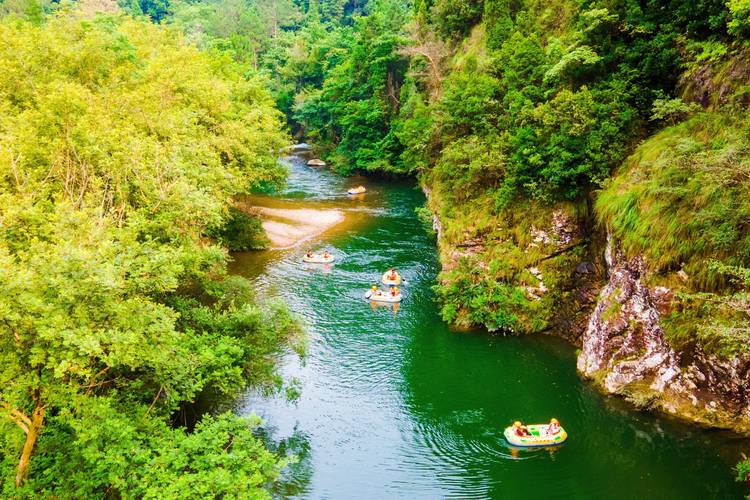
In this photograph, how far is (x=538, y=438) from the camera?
58.4 feet

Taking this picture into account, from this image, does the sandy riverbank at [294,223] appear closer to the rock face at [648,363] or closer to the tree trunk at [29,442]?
the rock face at [648,363]

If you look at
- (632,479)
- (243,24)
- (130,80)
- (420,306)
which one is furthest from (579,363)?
(243,24)

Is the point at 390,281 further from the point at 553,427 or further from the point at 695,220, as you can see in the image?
the point at 695,220

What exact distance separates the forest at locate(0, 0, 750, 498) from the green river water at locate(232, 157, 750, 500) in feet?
6.41

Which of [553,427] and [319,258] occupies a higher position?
[319,258]

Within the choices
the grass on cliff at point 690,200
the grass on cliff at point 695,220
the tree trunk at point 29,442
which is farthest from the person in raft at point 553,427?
the tree trunk at point 29,442

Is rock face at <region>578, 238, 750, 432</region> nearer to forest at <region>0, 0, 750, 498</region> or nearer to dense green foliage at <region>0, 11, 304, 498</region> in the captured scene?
forest at <region>0, 0, 750, 498</region>

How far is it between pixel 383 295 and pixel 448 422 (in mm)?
10305

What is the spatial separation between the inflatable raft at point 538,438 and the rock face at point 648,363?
3.52m

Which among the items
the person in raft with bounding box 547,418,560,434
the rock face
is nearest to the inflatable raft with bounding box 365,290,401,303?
the rock face

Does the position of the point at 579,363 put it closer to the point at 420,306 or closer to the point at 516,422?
the point at 516,422

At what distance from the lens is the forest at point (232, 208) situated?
38.6 ft

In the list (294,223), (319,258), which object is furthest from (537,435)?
(294,223)

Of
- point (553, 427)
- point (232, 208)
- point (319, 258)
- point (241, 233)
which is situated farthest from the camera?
point (232, 208)
